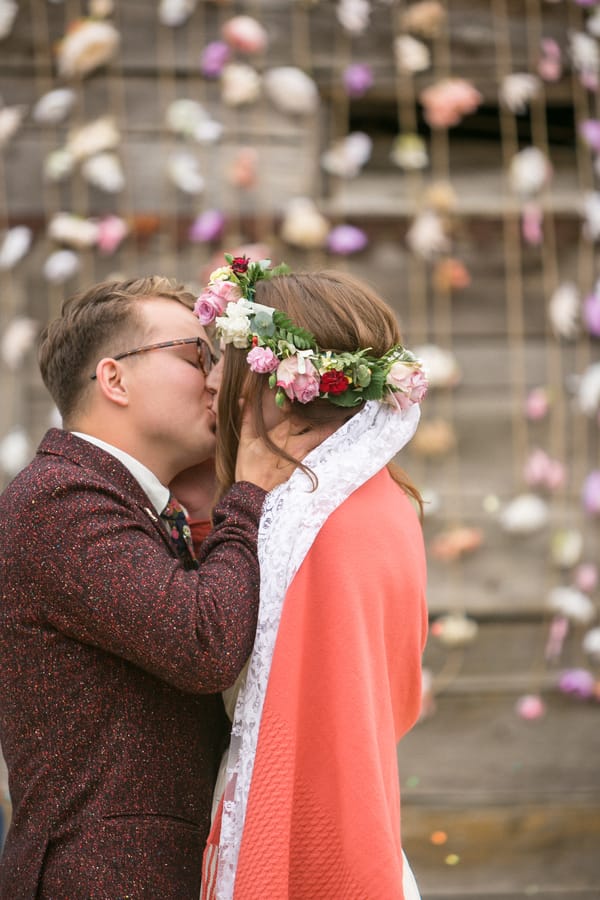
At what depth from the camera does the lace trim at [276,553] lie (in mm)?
1672

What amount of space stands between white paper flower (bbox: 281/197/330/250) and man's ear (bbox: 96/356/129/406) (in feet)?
6.65

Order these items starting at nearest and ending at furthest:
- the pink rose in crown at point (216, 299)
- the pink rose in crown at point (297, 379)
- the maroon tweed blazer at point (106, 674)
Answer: the maroon tweed blazer at point (106, 674), the pink rose in crown at point (297, 379), the pink rose in crown at point (216, 299)

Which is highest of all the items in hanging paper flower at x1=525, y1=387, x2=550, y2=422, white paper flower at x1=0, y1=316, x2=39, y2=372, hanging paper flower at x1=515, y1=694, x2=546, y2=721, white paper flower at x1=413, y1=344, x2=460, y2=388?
white paper flower at x1=0, y1=316, x2=39, y2=372

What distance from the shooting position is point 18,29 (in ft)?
12.8

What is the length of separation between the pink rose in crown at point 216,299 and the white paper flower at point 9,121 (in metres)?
2.32

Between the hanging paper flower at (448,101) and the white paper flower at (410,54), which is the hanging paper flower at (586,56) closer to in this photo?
the hanging paper flower at (448,101)

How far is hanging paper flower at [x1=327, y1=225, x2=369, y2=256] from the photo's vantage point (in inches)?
153

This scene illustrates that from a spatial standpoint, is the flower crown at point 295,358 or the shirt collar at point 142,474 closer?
the flower crown at point 295,358

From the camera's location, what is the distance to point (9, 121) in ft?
12.5

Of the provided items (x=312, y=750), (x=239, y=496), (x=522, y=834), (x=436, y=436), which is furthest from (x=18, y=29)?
(x=522, y=834)

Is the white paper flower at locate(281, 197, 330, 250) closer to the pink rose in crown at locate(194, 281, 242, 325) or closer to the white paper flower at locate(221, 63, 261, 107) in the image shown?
the white paper flower at locate(221, 63, 261, 107)

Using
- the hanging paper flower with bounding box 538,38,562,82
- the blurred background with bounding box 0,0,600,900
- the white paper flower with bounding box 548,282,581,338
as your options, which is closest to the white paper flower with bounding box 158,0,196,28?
the blurred background with bounding box 0,0,600,900

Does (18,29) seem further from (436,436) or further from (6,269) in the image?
(436,436)

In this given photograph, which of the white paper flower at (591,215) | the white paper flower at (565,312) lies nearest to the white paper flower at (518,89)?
the white paper flower at (591,215)
